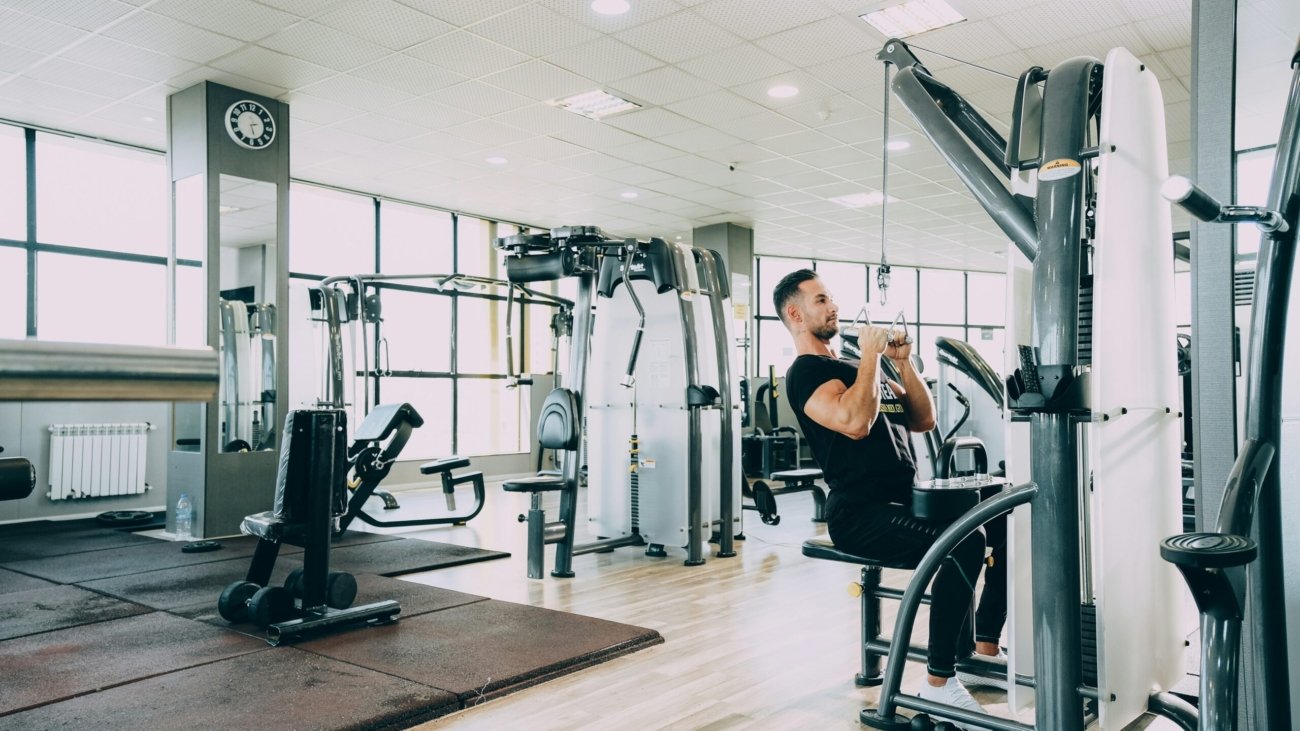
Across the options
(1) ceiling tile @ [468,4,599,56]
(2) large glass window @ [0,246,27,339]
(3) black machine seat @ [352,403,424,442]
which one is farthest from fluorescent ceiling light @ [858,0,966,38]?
(2) large glass window @ [0,246,27,339]

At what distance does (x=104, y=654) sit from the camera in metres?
3.10

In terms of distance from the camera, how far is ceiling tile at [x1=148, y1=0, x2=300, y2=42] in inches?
181

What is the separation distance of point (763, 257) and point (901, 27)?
736 centimetres

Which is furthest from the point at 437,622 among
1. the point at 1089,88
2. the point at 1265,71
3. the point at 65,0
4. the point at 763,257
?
the point at 763,257

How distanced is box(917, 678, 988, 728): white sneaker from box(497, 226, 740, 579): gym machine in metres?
2.55

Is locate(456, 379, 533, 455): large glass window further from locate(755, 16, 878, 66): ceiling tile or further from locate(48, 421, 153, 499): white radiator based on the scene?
locate(755, 16, 878, 66): ceiling tile

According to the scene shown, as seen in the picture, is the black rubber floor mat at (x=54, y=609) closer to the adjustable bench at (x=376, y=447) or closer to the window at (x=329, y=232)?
the adjustable bench at (x=376, y=447)

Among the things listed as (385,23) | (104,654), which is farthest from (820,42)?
(104,654)

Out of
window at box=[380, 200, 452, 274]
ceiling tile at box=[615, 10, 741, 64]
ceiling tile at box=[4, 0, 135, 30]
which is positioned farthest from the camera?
window at box=[380, 200, 452, 274]

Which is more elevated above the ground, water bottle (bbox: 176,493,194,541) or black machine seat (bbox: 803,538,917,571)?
black machine seat (bbox: 803,538,917,571)

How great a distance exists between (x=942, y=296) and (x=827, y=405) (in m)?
12.1

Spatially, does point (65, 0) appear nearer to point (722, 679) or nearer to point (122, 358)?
point (722, 679)

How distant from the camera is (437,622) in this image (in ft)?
11.7

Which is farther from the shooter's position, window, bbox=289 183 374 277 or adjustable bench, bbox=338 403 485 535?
window, bbox=289 183 374 277
